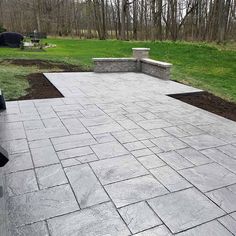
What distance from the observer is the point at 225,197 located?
217 centimetres

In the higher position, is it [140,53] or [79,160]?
[140,53]

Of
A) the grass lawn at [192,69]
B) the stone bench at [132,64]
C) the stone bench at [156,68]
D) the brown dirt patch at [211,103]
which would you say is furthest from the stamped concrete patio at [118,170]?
the stone bench at [132,64]

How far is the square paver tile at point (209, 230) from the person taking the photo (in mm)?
1762

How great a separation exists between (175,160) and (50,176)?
1302mm

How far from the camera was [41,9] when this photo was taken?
79.1ft

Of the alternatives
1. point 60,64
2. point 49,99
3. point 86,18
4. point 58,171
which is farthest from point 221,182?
point 86,18

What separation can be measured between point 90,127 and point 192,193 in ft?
5.94

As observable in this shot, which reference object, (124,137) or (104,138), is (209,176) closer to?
(124,137)

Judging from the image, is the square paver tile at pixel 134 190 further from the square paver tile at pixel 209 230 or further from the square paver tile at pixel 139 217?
the square paver tile at pixel 209 230

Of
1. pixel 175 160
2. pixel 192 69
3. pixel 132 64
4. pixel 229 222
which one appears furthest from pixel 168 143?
pixel 192 69

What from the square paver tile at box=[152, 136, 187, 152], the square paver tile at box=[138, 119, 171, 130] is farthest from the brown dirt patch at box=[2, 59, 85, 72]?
the square paver tile at box=[152, 136, 187, 152]

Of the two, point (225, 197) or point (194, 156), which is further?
point (194, 156)

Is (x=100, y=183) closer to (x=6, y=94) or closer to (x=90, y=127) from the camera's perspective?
(x=90, y=127)

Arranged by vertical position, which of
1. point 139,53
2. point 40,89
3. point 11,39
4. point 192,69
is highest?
point 11,39
